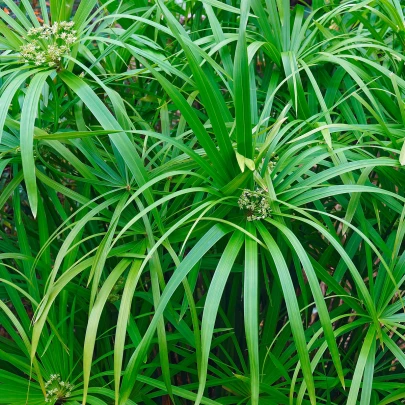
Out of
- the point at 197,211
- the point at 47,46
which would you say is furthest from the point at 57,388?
the point at 47,46

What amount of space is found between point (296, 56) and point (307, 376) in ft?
2.42

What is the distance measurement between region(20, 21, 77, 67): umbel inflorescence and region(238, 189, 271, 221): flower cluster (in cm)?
42

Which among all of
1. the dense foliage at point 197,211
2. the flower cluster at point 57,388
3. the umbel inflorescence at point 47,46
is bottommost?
the flower cluster at point 57,388

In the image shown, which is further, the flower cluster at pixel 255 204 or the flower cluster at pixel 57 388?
the flower cluster at pixel 57 388

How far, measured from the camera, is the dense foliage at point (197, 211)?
0.99 m

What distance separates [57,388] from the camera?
3.90ft

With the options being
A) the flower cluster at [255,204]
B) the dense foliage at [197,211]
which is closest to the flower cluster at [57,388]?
the dense foliage at [197,211]

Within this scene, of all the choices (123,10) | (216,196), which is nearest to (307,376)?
(216,196)

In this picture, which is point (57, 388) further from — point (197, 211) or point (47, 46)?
point (47, 46)

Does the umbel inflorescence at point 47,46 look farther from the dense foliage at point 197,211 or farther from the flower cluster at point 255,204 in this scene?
the flower cluster at point 255,204

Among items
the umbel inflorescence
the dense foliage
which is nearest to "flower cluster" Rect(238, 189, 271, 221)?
the dense foliage

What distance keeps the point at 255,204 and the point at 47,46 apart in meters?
0.49

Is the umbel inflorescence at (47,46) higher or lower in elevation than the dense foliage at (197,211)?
higher

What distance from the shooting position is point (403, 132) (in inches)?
48.4
